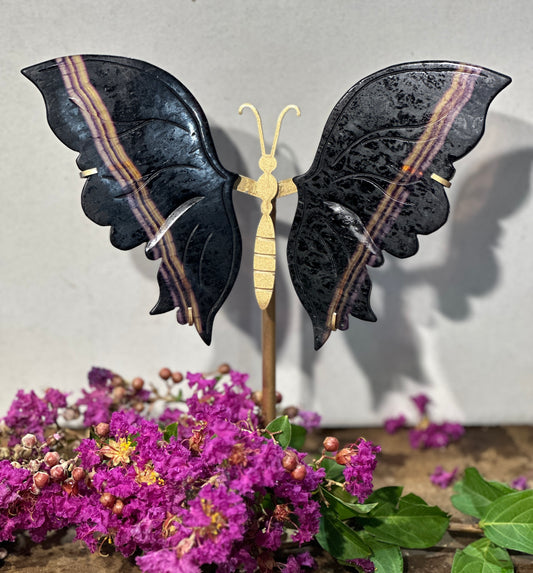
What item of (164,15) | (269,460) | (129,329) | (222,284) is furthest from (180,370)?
(164,15)

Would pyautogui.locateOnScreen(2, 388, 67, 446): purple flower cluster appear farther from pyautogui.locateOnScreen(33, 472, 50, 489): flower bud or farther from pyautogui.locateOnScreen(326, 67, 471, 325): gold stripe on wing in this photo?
pyautogui.locateOnScreen(326, 67, 471, 325): gold stripe on wing

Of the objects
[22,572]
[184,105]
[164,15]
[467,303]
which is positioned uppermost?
[164,15]

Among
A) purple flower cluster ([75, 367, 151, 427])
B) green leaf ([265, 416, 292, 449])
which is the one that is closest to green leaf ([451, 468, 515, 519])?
green leaf ([265, 416, 292, 449])

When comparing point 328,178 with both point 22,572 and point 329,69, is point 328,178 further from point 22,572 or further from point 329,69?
point 22,572

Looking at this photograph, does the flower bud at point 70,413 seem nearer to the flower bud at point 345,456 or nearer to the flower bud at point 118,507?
A: the flower bud at point 118,507

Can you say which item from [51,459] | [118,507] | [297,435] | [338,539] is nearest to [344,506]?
[338,539]

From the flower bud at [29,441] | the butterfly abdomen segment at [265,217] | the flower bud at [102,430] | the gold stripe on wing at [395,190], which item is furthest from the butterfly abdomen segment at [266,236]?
the flower bud at [29,441]

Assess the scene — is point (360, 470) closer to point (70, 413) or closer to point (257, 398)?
point (257, 398)
